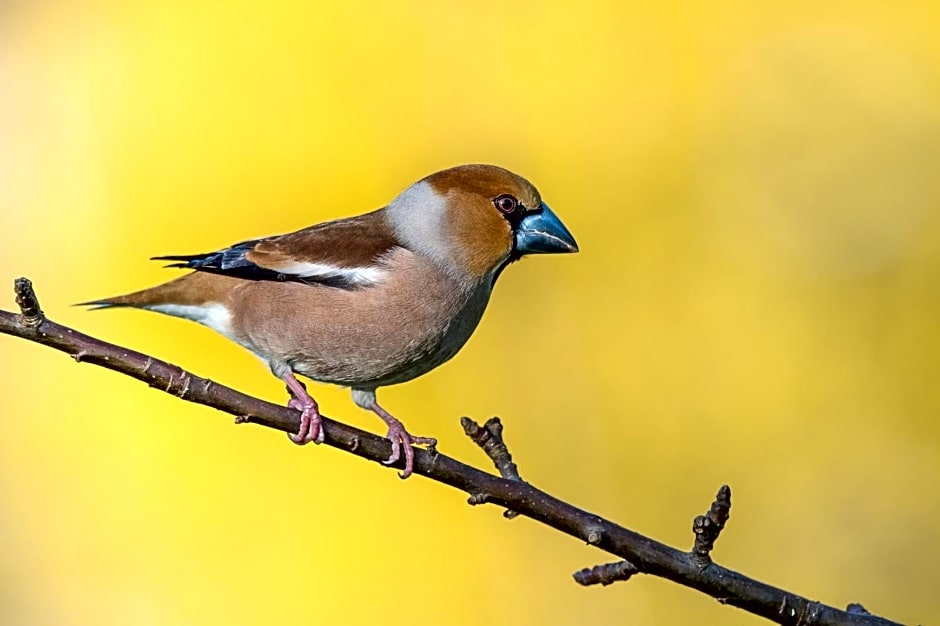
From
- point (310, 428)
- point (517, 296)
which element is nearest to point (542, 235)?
point (310, 428)

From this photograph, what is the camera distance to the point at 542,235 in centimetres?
350

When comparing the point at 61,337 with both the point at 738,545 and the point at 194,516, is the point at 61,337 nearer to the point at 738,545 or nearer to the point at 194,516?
the point at 194,516

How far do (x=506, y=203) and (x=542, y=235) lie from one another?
158mm

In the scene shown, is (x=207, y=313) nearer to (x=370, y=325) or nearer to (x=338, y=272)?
(x=338, y=272)

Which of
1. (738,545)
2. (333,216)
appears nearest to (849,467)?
(738,545)

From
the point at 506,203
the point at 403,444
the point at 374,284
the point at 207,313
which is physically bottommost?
the point at 403,444

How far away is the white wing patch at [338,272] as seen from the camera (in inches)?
132

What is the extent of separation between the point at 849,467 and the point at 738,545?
2.31 ft

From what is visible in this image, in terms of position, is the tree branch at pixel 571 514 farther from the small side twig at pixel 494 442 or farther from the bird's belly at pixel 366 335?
the bird's belly at pixel 366 335

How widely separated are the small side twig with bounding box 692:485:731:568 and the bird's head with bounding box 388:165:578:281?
1063mm

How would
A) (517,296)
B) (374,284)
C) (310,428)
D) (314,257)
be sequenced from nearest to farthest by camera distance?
1. (310,428)
2. (374,284)
3. (314,257)
4. (517,296)

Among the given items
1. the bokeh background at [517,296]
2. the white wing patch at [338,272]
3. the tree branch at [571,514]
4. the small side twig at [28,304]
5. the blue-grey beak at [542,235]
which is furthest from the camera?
the bokeh background at [517,296]

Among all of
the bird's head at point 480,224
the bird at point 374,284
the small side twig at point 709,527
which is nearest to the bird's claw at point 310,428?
the bird at point 374,284

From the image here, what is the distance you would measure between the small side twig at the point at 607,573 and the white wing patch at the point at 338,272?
42.7 inches
